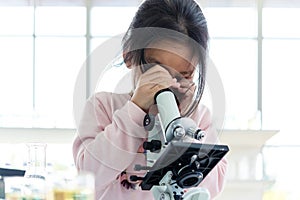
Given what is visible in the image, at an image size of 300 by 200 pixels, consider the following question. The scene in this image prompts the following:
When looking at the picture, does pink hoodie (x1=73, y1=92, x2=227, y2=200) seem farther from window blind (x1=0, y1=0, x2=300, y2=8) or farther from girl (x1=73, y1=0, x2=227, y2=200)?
window blind (x1=0, y1=0, x2=300, y2=8)

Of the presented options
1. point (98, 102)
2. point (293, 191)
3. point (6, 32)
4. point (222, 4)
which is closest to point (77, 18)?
point (6, 32)

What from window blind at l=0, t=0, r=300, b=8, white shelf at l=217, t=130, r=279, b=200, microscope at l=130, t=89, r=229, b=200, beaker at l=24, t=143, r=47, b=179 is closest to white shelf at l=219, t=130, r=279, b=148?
white shelf at l=217, t=130, r=279, b=200

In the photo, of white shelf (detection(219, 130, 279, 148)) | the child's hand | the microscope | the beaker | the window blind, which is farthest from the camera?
the window blind

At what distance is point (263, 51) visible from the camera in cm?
400

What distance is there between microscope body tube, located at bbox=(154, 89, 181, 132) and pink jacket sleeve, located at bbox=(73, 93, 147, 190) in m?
0.04

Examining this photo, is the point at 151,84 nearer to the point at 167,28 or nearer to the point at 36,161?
the point at 167,28

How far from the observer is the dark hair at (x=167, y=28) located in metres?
0.74

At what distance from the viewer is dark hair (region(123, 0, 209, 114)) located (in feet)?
2.43

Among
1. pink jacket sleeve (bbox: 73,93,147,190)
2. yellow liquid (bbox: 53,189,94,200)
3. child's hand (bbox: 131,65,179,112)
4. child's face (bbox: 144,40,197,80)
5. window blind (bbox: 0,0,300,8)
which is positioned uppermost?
window blind (bbox: 0,0,300,8)

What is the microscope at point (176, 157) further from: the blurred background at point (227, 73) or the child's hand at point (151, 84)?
the blurred background at point (227, 73)

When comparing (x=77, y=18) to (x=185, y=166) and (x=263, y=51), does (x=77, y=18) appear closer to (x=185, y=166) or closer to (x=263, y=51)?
(x=263, y=51)

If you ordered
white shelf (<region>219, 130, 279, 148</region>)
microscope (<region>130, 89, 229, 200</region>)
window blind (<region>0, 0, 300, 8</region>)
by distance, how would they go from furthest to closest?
window blind (<region>0, 0, 300, 8</region>)
white shelf (<region>219, 130, 279, 148</region>)
microscope (<region>130, 89, 229, 200</region>)

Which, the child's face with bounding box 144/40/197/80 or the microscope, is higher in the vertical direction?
the child's face with bounding box 144/40/197/80

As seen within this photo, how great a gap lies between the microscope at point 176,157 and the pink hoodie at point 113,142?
2.0 inches
